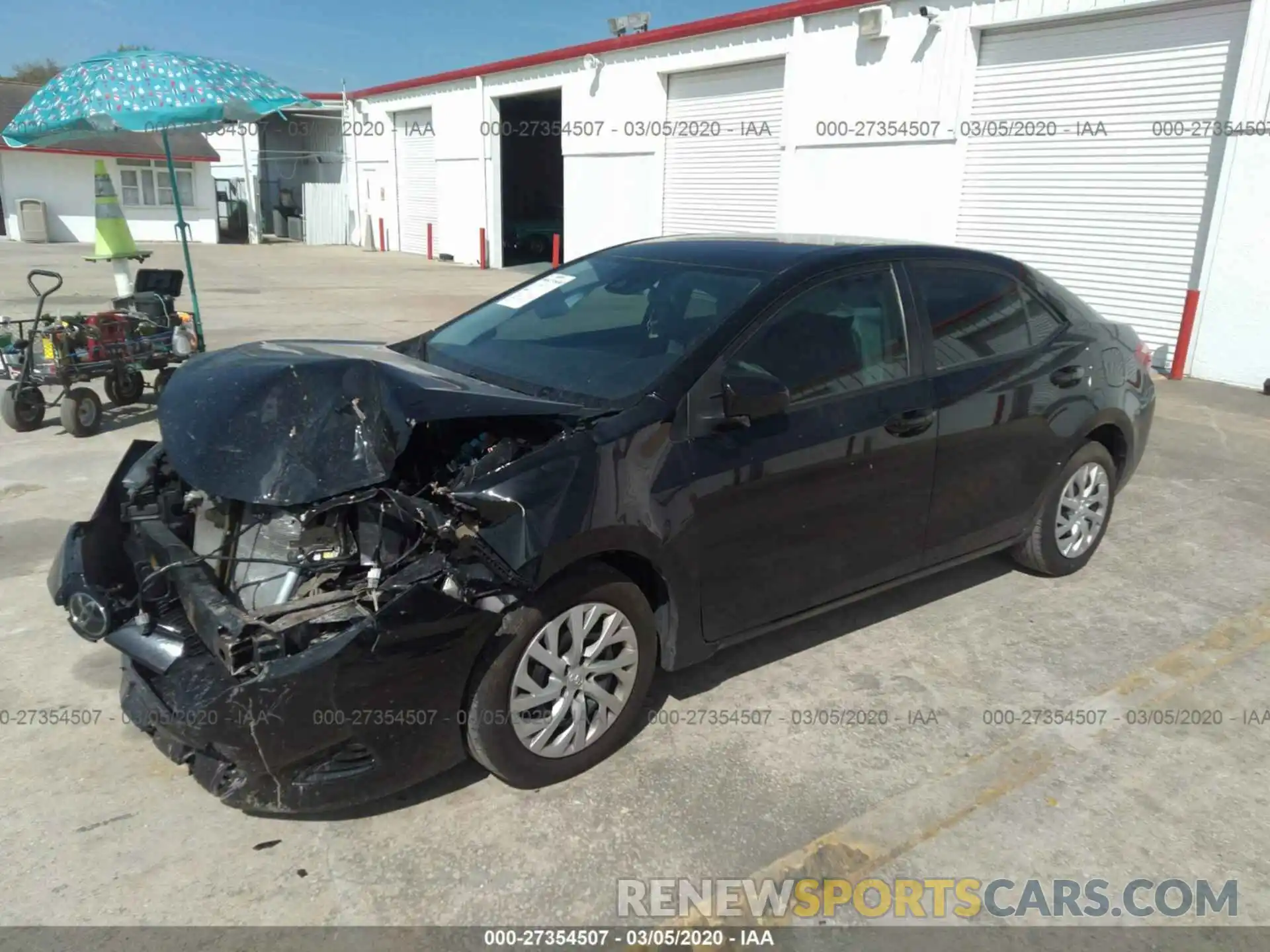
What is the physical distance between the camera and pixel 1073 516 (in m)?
4.76

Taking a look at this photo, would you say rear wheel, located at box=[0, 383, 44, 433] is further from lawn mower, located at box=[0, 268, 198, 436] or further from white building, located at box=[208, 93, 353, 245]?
white building, located at box=[208, 93, 353, 245]

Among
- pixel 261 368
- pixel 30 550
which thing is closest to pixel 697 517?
pixel 261 368

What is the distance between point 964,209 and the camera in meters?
12.6

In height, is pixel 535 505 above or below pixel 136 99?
below

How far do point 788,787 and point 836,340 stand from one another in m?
1.67

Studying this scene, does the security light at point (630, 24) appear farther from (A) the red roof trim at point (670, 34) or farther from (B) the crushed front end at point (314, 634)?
(B) the crushed front end at point (314, 634)

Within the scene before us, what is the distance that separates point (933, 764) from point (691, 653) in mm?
927

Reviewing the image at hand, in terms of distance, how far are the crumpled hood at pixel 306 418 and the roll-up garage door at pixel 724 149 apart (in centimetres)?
1351

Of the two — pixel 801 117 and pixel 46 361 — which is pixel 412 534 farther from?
pixel 801 117

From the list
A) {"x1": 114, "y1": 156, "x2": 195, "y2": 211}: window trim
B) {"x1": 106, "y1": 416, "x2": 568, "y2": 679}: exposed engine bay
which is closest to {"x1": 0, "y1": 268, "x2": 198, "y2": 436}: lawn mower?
{"x1": 106, "y1": 416, "x2": 568, "y2": 679}: exposed engine bay

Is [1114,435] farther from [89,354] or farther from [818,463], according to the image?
[89,354]

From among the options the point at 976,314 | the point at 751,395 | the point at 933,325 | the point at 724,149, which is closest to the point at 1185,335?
the point at 976,314

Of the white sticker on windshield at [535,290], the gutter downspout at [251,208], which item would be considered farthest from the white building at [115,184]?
the white sticker on windshield at [535,290]

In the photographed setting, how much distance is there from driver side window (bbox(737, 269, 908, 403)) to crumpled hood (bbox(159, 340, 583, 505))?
2.70ft
